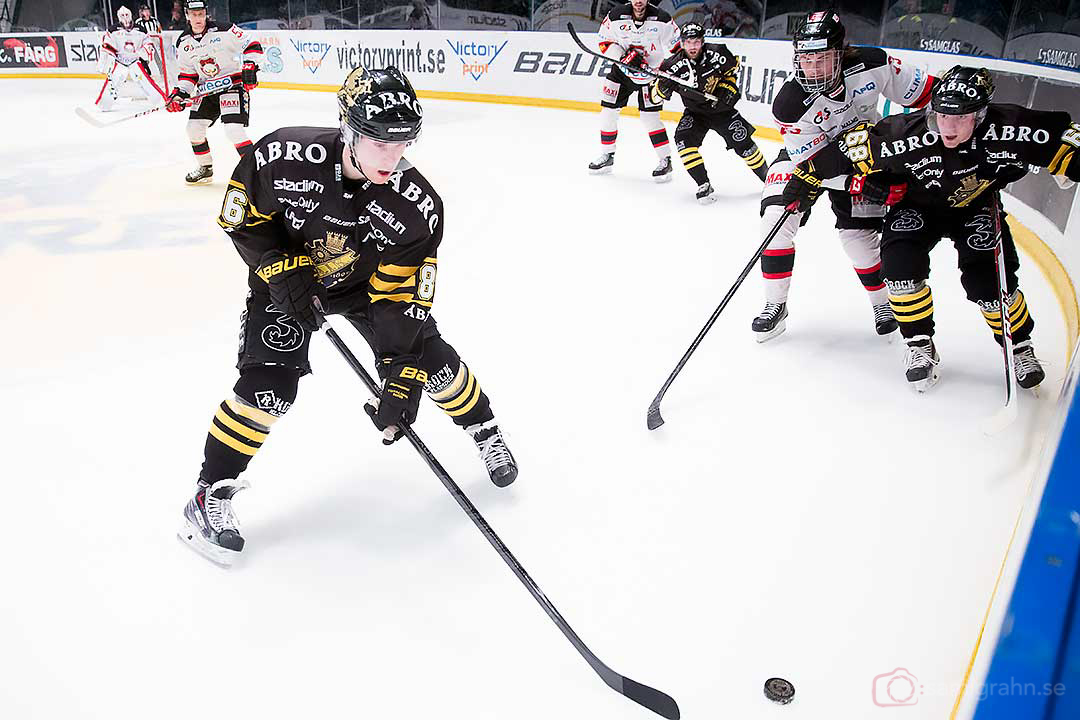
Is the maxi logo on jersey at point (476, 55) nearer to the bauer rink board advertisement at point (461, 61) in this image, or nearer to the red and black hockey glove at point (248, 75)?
the bauer rink board advertisement at point (461, 61)

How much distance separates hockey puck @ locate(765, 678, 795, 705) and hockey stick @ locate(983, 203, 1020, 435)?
1141 mm

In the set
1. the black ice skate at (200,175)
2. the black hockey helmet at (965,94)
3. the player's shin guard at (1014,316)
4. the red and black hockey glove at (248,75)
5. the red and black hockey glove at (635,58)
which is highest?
the black hockey helmet at (965,94)

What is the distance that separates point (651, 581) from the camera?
2.03 meters

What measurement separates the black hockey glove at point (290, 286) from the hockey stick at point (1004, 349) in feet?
6.07

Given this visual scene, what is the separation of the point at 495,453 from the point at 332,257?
0.72m

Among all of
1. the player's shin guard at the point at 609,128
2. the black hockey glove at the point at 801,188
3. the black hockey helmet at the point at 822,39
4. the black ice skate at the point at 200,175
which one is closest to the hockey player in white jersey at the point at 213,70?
the black ice skate at the point at 200,175

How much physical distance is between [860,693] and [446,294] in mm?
2623

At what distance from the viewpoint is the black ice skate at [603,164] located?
249 inches

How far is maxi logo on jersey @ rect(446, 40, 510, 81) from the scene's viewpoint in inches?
374

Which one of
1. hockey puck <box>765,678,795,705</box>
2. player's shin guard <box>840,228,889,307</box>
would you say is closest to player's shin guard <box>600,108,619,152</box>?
player's shin guard <box>840,228,889,307</box>

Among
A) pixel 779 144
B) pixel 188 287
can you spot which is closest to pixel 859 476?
pixel 188 287

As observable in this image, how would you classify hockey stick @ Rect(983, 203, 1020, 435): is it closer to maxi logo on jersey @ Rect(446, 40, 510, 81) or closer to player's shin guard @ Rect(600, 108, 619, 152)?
player's shin guard @ Rect(600, 108, 619, 152)

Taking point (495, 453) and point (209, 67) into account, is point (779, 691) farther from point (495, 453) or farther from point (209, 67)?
point (209, 67)

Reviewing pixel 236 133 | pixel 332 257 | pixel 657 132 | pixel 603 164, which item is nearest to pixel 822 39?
pixel 332 257
